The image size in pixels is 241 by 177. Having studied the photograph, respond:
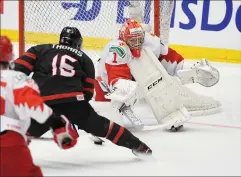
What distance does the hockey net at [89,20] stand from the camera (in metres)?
5.04

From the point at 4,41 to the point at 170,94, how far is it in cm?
175

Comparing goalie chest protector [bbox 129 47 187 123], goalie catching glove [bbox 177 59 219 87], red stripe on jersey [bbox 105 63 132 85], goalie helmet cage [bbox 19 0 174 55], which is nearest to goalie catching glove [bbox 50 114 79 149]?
red stripe on jersey [bbox 105 63 132 85]

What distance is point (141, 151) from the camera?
319 centimetres

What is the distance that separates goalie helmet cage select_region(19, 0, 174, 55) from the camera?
508 cm

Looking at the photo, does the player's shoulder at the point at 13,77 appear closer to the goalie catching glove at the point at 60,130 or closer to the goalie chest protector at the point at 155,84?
the goalie catching glove at the point at 60,130

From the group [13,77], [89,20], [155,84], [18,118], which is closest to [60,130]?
[18,118]

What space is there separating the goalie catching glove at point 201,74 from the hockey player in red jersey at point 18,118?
6.68 ft

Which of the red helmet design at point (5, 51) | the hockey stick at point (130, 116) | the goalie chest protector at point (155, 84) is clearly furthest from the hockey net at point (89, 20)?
the red helmet design at point (5, 51)

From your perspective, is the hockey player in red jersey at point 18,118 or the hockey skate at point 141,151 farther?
the hockey skate at point 141,151

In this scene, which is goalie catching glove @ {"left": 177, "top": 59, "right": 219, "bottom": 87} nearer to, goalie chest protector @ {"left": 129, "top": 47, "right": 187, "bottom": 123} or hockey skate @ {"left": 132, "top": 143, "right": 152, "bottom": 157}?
goalie chest protector @ {"left": 129, "top": 47, "right": 187, "bottom": 123}

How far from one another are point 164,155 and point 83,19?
2683 millimetres

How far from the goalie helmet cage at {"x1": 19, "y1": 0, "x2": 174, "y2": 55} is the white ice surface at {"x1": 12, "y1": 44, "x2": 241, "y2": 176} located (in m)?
1.18

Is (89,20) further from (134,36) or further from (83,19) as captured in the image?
(134,36)

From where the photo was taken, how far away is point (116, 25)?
551 centimetres
